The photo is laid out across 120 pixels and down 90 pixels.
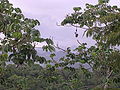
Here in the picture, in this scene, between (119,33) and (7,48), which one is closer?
(7,48)

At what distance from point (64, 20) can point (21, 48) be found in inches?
190

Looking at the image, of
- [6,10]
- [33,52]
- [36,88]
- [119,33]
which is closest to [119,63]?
[119,33]

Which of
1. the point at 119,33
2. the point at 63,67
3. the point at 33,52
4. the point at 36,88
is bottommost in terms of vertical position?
the point at 36,88

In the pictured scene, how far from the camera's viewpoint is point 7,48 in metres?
4.80

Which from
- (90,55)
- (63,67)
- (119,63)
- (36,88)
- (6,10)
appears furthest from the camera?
(36,88)

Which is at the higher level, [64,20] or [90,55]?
[64,20]

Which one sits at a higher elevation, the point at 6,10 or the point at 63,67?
the point at 6,10

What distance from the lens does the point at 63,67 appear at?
9.09 meters

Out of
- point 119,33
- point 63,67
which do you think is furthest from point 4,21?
point 63,67

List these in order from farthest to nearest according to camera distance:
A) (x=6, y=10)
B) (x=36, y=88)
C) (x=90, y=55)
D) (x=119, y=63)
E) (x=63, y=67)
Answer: (x=36, y=88) < (x=90, y=55) < (x=63, y=67) < (x=119, y=63) < (x=6, y=10)

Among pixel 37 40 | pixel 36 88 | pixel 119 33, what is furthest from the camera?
pixel 36 88

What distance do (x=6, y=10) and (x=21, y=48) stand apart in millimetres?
956

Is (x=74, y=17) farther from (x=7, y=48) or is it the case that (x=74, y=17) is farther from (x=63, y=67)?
(x=7, y=48)

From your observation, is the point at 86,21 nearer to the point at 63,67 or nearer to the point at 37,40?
the point at 63,67
